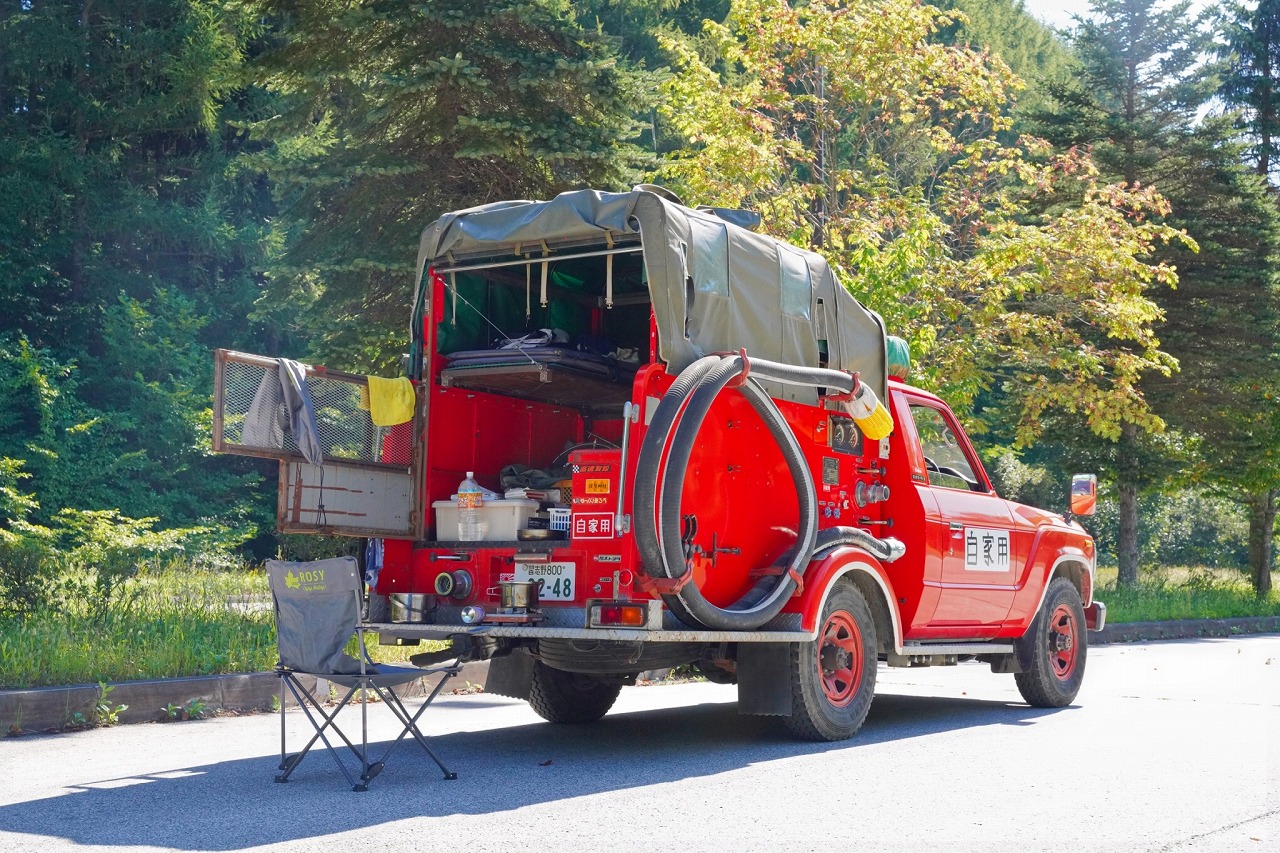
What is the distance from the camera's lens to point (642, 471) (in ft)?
24.7

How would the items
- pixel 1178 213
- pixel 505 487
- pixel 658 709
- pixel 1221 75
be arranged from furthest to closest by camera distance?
pixel 1221 75
pixel 1178 213
pixel 658 709
pixel 505 487

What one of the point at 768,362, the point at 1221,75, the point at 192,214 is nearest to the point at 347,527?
the point at 768,362

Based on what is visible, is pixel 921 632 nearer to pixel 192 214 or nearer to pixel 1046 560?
pixel 1046 560

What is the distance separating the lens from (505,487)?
9156mm

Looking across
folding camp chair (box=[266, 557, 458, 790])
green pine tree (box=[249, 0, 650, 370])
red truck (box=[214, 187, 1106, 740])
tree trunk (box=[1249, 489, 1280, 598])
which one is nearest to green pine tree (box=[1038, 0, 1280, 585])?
tree trunk (box=[1249, 489, 1280, 598])

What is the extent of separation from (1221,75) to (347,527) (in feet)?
101

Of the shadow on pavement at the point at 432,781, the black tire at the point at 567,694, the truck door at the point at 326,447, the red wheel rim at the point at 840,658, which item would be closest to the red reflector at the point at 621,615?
the shadow on pavement at the point at 432,781

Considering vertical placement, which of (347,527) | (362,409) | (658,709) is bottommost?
(658,709)

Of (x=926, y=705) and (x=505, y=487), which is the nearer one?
(x=505, y=487)

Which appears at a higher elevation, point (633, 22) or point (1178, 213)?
point (633, 22)

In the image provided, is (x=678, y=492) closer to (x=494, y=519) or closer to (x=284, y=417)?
(x=494, y=519)

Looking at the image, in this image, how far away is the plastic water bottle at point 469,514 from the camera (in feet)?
28.2

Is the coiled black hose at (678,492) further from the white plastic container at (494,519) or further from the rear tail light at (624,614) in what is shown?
the white plastic container at (494,519)

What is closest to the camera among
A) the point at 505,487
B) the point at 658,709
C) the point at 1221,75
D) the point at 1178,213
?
the point at 505,487
